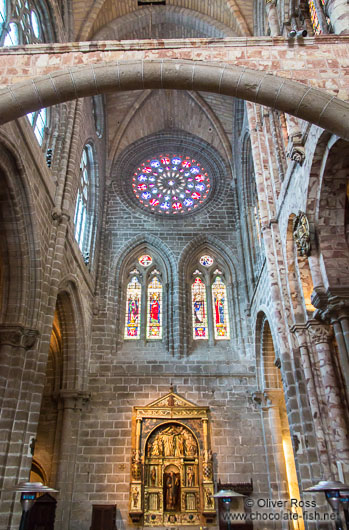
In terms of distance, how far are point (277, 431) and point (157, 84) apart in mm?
9928

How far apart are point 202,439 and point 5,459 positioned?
6313 millimetres

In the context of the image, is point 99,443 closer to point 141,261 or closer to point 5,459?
point 5,459

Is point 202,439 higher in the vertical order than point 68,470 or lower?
higher

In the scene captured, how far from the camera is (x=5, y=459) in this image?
7.57 metres

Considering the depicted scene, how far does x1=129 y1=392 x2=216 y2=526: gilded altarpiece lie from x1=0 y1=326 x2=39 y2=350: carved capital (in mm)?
5216

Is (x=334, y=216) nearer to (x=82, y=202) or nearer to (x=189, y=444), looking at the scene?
(x=189, y=444)

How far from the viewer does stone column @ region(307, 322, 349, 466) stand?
657 centimetres

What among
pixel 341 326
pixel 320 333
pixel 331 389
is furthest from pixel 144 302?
pixel 341 326

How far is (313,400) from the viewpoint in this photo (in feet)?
24.3

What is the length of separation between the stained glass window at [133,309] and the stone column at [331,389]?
7.65m

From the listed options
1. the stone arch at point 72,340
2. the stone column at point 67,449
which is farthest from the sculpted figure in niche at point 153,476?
the stone arch at point 72,340

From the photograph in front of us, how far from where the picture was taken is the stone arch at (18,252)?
849 cm

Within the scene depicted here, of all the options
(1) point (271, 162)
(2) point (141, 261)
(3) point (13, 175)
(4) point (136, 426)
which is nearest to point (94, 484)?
(4) point (136, 426)

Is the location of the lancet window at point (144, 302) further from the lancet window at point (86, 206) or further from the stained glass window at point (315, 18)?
the stained glass window at point (315, 18)
